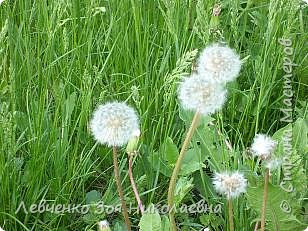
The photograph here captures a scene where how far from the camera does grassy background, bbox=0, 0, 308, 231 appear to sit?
1271 millimetres

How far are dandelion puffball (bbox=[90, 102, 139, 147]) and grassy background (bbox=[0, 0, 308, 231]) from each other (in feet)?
0.46

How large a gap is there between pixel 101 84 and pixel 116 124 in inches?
13.2

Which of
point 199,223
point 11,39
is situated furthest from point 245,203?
point 11,39

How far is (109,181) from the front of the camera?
52.4 inches

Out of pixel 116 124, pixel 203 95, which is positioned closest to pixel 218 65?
pixel 203 95

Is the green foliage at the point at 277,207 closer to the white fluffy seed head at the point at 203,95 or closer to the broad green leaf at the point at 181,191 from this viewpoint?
the broad green leaf at the point at 181,191

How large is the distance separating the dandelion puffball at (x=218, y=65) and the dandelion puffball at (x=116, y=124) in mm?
152

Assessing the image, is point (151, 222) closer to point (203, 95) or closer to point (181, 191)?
point (181, 191)

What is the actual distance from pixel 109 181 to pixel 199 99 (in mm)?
392

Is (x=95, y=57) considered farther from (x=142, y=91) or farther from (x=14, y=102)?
(x=14, y=102)

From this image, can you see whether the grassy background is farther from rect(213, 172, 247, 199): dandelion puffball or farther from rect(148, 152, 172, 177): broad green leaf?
rect(213, 172, 247, 199): dandelion puffball

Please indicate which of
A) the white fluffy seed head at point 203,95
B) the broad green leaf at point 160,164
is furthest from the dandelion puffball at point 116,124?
the broad green leaf at point 160,164

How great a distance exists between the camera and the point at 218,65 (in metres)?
1.02

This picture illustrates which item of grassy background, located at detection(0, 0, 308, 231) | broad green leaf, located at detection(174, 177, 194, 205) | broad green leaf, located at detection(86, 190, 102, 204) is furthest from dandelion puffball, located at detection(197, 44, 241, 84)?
broad green leaf, located at detection(86, 190, 102, 204)
